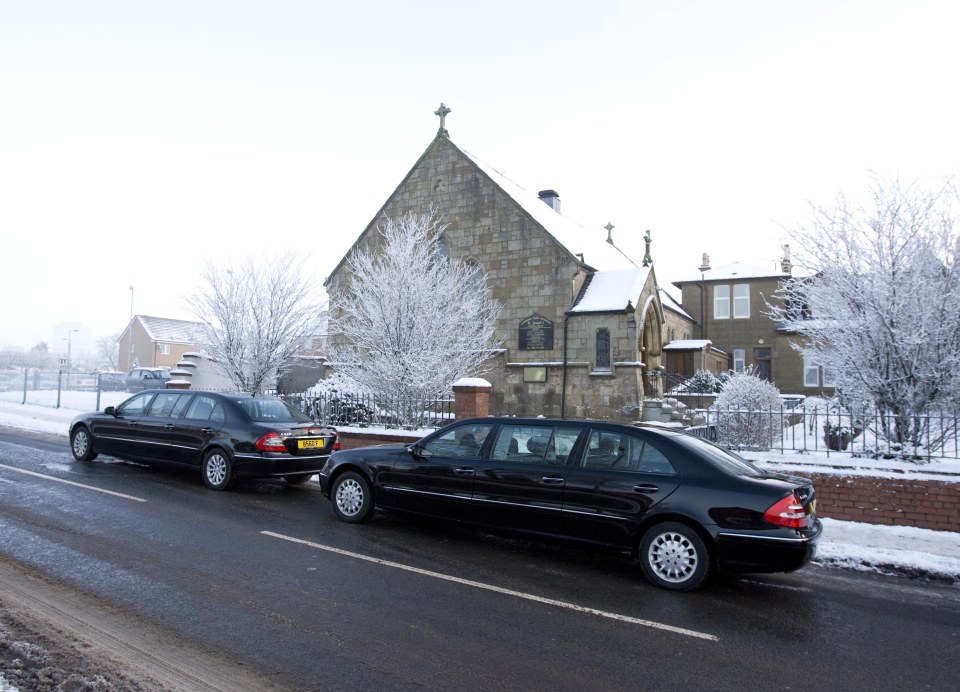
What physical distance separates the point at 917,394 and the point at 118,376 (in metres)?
27.0

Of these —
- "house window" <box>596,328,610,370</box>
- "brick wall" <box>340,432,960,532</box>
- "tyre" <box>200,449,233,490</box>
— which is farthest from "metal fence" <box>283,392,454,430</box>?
"house window" <box>596,328,610,370</box>

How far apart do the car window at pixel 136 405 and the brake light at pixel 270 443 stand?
3.01 meters

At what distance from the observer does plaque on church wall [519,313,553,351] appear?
22891 millimetres

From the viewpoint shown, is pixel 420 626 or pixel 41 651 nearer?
pixel 41 651

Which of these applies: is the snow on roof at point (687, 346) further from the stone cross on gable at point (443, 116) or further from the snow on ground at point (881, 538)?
the snow on ground at point (881, 538)

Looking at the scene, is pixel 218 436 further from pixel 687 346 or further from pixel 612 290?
pixel 687 346

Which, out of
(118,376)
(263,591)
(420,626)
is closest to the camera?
(420,626)

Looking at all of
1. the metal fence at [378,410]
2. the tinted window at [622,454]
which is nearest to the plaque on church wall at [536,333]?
the metal fence at [378,410]

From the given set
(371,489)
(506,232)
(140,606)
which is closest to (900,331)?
(371,489)

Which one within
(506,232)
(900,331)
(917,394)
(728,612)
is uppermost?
(506,232)

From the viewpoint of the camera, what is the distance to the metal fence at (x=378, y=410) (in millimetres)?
14305

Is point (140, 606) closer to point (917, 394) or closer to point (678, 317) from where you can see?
point (917, 394)

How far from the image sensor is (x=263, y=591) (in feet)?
16.8

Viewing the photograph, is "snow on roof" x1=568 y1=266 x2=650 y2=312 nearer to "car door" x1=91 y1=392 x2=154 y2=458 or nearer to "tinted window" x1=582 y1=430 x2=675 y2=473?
"car door" x1=91 y1=392 x2=154 y2=458
